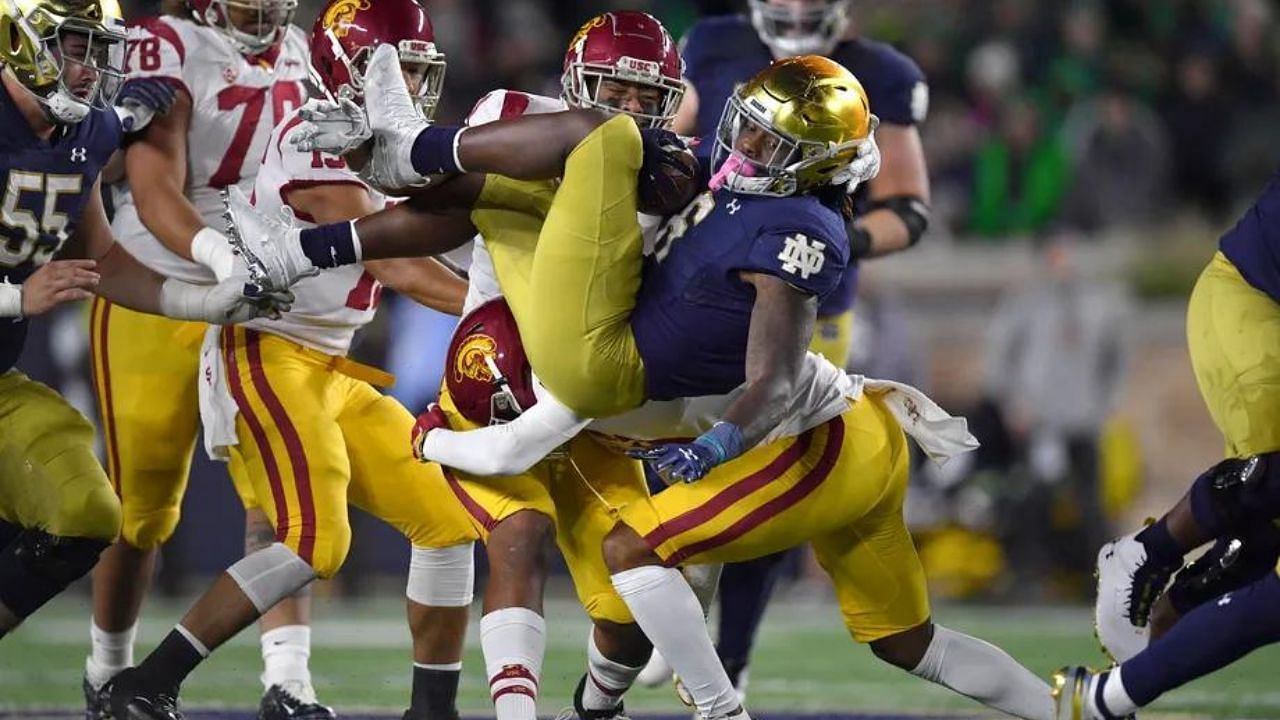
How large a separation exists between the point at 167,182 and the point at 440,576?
1.17 m

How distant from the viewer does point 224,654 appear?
7289 mm

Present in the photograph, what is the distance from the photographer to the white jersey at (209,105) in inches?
201

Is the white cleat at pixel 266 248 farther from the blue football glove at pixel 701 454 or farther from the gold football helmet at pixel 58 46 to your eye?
the blue football glove at pixel 701 454

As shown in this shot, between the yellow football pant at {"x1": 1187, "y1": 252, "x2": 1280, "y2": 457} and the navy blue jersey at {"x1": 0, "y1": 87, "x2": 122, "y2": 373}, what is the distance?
2634 millimetres

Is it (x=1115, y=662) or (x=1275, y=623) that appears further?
(x=1115, y=662)

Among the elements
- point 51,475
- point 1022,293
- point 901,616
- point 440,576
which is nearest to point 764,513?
point 901,616

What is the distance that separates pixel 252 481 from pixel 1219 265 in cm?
240

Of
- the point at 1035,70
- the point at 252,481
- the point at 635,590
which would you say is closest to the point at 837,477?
the point at 635,590

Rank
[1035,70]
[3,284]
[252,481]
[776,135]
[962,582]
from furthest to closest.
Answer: [1035,70] < [962,582] < [252,481] < [3,284] < [776,135]

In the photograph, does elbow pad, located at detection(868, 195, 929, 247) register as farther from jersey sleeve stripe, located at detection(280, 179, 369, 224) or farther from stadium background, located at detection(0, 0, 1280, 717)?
stadium background, located at detection(0, 0, 1280, 717)

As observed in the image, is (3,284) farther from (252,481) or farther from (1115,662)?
(1115,662)

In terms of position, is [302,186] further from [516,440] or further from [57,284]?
[516,440]

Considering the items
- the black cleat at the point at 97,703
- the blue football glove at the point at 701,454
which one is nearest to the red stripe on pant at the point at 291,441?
the black cleat at the point at 97,703

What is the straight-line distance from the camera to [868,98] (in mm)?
5746
